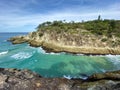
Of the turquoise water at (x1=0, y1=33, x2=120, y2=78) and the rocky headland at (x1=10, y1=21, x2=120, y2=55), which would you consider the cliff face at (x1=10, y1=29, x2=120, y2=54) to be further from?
the turquoise water at (x1=0, y1=33, x2=120, y2=78)

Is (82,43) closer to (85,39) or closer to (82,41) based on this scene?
(82,41)

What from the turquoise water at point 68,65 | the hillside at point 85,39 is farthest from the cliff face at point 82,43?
the turquoise water at point 68,65

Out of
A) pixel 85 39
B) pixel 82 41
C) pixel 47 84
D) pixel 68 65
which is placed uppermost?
pixel 47 84

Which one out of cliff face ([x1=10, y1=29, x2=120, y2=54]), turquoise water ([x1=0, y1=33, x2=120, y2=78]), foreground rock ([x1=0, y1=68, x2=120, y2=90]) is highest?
foreground rock ([x1=0, y1=68, x2=120, y2=90])

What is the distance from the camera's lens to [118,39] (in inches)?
2763

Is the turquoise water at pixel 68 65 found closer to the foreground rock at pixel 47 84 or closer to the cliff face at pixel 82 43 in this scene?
the cliff face at pixel 82 43

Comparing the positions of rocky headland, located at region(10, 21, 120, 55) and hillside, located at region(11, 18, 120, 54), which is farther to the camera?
hillside, located at region(11, 18, 120, 54)

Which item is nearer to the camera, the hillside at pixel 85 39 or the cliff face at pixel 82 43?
the cliff face at pixel 82 43

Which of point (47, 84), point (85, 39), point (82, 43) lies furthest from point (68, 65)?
point (47, 84)

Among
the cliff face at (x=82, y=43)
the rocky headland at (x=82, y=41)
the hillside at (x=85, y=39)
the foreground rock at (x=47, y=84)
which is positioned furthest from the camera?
the hillside at (x=85, y=39)

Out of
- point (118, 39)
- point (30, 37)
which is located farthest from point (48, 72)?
point (30, 37)

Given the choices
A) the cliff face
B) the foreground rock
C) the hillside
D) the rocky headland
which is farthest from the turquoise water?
the foreground rock

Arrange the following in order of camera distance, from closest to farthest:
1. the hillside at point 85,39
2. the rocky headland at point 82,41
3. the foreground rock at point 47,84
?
the foreground rock at point 47,84, the rocky headland at point 82,41, the hillside at point 85,39

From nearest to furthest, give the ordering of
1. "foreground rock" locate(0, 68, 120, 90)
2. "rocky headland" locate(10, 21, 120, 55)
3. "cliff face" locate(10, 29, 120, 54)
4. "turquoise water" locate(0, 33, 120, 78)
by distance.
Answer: "foreground rock" locate(0, 68, 120, 90) → "turquoise water" locate(0, 33, 120, 78) → "cliff face" locate(10, 29, 120, 54) → "rocky headland" locate(10, 21, 120, 55)
